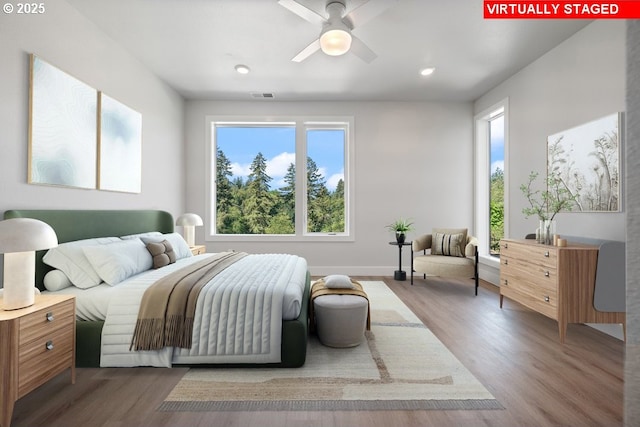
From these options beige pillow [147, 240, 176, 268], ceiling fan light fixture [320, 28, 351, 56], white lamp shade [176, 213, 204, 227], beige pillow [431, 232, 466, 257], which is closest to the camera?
ceiling fan light fixture [320, 28, 351, 56]

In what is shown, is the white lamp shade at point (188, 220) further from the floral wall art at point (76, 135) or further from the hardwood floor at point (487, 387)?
the hardwood floor at point (487, 387)

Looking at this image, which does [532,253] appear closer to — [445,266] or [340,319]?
[445,266]

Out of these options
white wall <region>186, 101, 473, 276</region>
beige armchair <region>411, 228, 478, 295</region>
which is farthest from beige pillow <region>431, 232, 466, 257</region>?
white wall <region>186, 101, 473, 276</region>

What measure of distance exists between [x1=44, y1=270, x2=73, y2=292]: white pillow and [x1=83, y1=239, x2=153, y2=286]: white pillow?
0.20m

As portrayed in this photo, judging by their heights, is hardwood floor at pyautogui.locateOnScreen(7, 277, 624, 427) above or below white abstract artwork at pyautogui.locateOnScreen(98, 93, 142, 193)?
below

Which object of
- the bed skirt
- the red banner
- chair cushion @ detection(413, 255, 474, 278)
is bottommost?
the bed skirt

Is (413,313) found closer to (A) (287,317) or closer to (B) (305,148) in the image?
(A) (287,317)

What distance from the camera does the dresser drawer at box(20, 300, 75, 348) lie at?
5.34ft

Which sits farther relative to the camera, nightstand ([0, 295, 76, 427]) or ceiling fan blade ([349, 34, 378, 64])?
ceiling fan blade ([349, 34, 378, 64])

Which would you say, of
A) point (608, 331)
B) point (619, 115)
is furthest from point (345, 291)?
point (619, 115)

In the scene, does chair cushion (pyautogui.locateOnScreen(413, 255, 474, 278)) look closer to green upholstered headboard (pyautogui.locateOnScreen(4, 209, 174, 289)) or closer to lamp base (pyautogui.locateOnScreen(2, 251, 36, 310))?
green upholstered headboard (pyautogui.locateOnScreen(4, 209, 174, 289))

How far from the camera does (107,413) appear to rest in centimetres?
174

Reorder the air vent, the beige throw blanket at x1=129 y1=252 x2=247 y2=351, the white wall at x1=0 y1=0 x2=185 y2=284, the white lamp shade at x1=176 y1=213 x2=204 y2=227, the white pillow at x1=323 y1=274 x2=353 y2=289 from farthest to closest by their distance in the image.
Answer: the air vent → the white lamp shade at x1=176 y1=213 x2=204 y2=227 → the white pillow at x1=323 y1=274 x2=353 y2=289 → the white wall at x1=0 y1=0 x2=185 y2=284 → the beige throw blanket at x1=129 y1=252 x2=247 y2=351

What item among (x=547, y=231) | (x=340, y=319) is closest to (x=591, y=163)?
(x=547, y=231)
